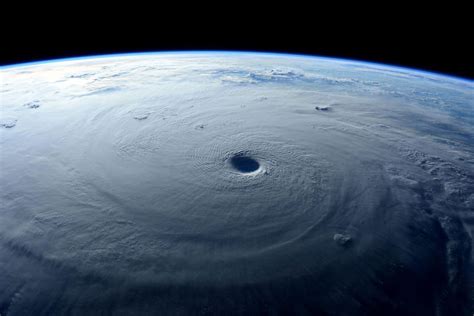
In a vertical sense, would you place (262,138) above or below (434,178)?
above

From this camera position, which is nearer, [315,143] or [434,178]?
[434,178]

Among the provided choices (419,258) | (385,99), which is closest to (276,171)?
(419,258)

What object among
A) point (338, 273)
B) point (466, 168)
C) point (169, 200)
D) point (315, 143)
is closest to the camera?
point (338, 273)

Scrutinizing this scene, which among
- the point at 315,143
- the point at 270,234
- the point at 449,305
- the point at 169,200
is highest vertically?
the point at 315,143

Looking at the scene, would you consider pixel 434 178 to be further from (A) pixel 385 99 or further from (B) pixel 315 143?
(A) pixel 385 99

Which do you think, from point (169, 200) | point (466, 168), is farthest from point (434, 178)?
point (169, 200)

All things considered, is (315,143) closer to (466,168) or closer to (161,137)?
(466,168)

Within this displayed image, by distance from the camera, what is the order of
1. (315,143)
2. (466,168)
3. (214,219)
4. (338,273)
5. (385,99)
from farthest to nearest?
(385,99) < (315,143) < (466,168) < (214,219) < (338,273)
